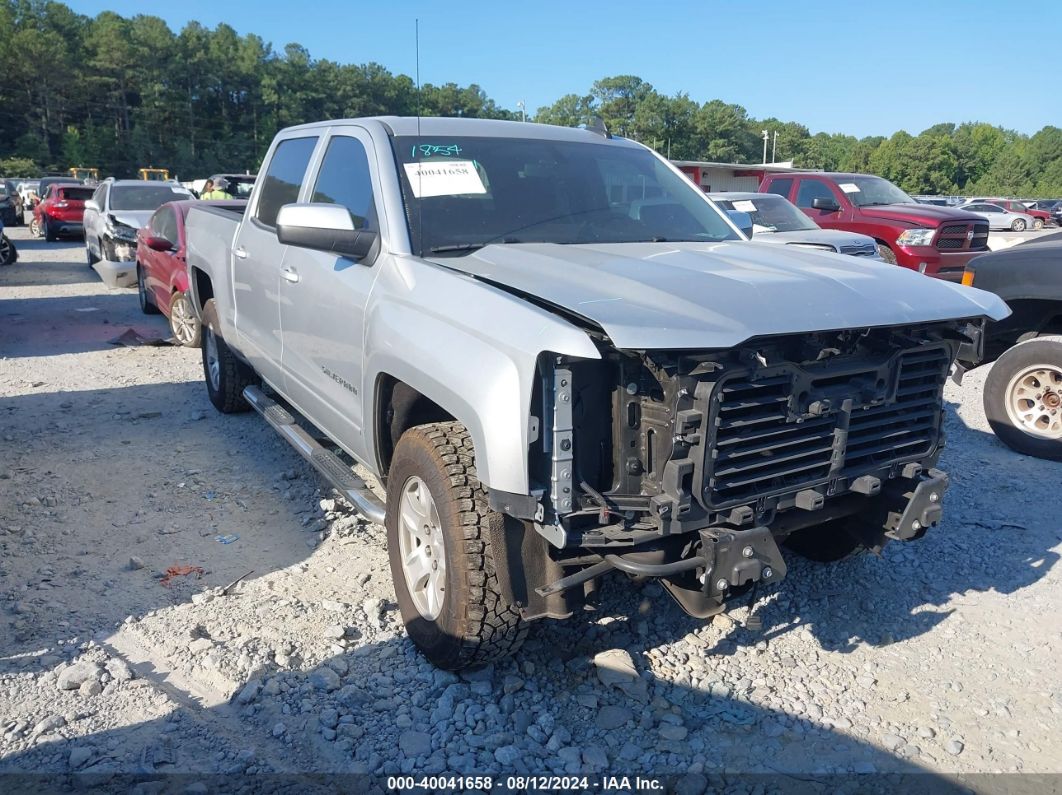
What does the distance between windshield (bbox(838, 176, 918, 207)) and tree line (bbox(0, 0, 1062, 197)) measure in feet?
127

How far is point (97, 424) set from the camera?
21.4ft

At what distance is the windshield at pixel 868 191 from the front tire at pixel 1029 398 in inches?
317

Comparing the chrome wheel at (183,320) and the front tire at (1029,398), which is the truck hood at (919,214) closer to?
the front tire at (1029,398)

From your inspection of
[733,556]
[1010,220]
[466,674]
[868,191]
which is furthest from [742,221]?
[1010,220]

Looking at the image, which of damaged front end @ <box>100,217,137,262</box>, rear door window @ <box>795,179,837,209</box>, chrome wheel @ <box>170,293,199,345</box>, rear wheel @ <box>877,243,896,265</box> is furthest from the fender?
rear door window @ <box>795,179,837,209</box>

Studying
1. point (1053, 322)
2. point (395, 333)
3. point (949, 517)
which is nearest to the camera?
point (395, 333)

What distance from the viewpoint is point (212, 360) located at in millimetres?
6676

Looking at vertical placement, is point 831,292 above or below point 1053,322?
above

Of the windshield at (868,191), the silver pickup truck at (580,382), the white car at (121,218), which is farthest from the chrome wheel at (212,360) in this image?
the windshield at (868,191)

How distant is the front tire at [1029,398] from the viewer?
5.66 metres

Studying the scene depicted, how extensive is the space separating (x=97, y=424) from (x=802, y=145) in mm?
126463

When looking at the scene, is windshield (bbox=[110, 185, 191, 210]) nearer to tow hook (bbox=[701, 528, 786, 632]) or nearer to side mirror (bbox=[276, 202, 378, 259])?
side mirror (bbox=[276, 202, 378, 259])

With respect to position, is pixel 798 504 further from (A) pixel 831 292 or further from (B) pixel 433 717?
(B) pixel 433 717

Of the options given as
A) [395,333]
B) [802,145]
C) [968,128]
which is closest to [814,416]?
[395,333]
